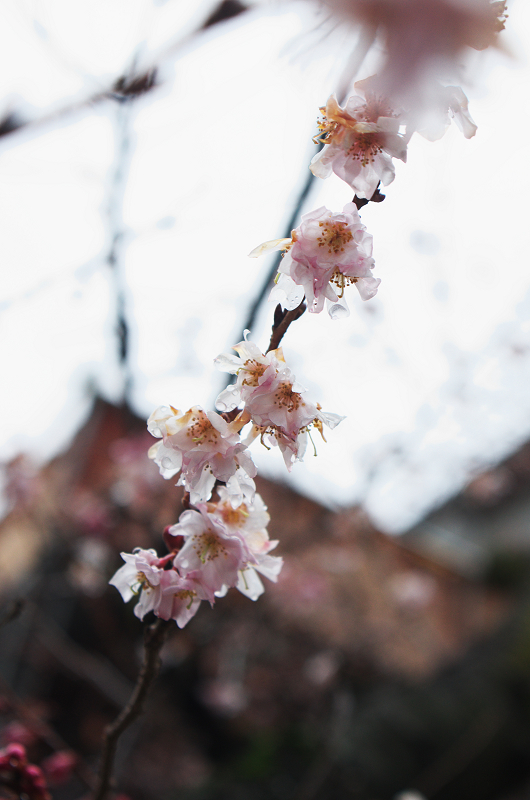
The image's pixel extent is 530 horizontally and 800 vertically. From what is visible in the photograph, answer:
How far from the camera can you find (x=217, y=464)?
2.30 feet

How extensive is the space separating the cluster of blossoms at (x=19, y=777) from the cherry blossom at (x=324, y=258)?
40.4 inches

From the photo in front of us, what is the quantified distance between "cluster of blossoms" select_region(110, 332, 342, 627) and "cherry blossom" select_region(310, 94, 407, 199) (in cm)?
31

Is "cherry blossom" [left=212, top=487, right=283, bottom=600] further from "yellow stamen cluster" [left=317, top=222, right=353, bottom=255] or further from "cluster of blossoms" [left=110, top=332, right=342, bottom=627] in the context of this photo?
"yellow stamen cluster" [left=317, top=222, right=353, bottom=255]

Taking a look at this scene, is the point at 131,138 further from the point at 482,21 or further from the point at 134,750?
the point at 134,750

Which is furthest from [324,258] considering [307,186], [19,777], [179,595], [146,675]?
[19,777]

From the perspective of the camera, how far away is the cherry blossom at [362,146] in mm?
726

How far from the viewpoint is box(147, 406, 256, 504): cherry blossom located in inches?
27.4

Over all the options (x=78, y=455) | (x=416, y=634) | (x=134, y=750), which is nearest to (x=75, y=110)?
(x=134, y=750)

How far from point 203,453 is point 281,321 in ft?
0.80

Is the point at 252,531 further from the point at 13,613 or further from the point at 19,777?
the point at 19,777

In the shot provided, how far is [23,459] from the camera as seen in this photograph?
175 inches

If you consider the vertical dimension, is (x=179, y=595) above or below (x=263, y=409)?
below

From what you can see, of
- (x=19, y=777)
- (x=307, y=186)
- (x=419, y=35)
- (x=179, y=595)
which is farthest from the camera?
(x=307, y=186)

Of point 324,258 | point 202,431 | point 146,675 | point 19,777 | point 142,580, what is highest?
point 324,258
